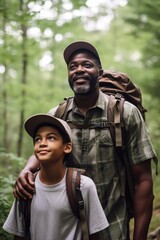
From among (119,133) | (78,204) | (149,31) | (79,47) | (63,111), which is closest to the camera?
(78,204)

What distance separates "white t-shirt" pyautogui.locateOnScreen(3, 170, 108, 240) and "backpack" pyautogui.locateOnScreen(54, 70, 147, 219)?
1.71 ft

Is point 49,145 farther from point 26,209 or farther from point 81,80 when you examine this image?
point 81,80

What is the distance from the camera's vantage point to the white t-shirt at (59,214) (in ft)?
8.49

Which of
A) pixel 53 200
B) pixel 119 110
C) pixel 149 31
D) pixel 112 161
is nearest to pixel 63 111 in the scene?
pixel 119 110

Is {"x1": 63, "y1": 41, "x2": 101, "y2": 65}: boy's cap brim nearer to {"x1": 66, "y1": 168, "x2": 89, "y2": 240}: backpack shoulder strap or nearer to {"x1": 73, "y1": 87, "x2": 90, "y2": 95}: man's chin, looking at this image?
{"x1": 73, "y1": 87, "x2": 90, "y2": 95}: man's chin

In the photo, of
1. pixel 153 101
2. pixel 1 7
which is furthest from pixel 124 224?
pixel 153 101

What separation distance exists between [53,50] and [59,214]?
11.1m

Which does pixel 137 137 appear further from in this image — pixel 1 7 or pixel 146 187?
pixel 1 7

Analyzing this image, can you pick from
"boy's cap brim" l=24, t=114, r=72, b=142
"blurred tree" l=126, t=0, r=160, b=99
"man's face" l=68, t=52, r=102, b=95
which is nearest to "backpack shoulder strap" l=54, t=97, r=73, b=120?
"man's face" l=68, t=52, r=102, b=95

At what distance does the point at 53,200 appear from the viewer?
2.60 meters

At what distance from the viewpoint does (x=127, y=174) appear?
10.2ft

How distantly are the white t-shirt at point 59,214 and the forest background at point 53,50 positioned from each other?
117 centimetres

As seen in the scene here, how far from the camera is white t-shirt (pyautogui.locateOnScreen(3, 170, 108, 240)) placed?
8.49 ft

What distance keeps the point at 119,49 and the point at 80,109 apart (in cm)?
1474
